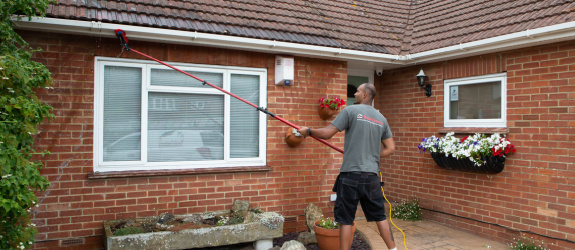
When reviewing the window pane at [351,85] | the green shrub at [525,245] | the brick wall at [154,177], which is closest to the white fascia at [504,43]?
the window pane at [351,85]

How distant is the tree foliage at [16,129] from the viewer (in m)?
2.95

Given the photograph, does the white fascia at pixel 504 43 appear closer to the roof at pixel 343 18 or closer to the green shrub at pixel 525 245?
the roof at pixel 343 18

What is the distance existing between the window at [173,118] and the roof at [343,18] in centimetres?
55

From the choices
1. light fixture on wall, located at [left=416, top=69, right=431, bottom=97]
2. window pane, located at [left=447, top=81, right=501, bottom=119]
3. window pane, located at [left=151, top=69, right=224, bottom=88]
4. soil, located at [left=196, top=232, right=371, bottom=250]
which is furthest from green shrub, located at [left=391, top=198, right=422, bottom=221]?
window pane, located at [left=151, top=69, right=224, bottom=88]

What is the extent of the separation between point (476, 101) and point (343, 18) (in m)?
2.53

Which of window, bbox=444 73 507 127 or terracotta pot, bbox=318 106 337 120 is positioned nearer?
window, bbox=444 73 507 127

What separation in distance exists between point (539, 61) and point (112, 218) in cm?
553

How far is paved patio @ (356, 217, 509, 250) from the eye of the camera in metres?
5.26

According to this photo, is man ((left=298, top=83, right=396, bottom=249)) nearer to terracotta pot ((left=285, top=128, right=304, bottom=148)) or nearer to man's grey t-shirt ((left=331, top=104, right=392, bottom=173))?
man's grey t-shirt ((left=331, top=104, right=392, bottom=173))

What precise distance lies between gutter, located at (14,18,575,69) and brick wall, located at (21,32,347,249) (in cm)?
19

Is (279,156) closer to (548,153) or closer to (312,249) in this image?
(312,249)

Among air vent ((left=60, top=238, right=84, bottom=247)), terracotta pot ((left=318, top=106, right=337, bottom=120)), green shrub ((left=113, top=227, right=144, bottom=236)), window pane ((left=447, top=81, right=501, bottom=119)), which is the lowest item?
air vent ((left=60, top=238, right=84, bottom=247))

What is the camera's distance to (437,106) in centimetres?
645

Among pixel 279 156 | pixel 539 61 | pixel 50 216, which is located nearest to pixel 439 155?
pixel 539 61
